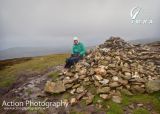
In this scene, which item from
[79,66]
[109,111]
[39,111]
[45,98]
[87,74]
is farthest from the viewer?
[79,66]

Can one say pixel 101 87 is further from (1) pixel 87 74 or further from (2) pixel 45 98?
(2) pixel 45 98

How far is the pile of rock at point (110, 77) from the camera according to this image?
14336 mm

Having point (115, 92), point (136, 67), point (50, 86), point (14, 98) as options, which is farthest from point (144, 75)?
point (14, 98)

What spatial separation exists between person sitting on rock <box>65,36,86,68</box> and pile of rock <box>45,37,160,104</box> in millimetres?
1429

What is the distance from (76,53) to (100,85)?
784cm

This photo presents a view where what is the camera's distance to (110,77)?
15.7 metres

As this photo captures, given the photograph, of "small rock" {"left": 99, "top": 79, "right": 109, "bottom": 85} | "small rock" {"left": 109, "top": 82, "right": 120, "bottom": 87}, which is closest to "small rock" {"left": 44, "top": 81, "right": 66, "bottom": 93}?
"small rock" {"left": 99, "top": 79, "right": 109, "bottom": 85}

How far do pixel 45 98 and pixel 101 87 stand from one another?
430 centimetres

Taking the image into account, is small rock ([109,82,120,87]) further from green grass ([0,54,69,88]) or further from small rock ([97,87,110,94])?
green grass ([0,54,69,88])

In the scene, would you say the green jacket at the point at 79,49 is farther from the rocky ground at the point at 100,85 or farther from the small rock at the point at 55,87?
the small rock at the point at 55,87

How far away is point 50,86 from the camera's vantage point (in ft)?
53.0

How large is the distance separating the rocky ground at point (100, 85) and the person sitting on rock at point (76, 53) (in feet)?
4.69

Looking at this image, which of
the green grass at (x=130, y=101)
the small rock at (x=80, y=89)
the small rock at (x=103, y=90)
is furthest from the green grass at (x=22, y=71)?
the green grass at (x=130, y=101)

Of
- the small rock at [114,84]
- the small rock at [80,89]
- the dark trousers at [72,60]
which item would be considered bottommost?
the small rock at [80,89]
